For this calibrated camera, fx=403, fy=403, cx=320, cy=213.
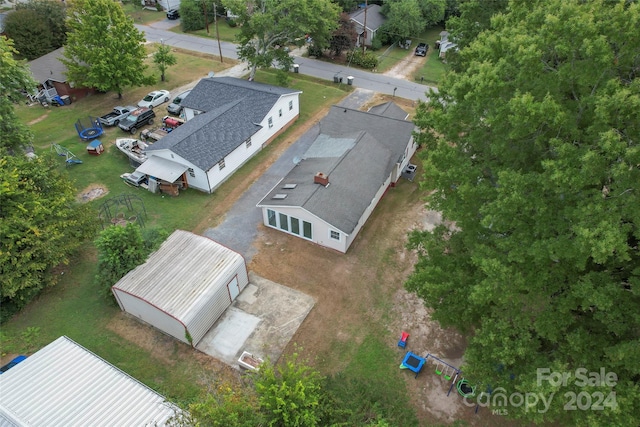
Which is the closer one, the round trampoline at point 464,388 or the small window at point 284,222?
the round trampoline at point 464,388

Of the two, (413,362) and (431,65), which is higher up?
(431,65)

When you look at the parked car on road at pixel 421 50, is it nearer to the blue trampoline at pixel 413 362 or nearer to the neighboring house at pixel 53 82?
the neighboring house at pixel 53 82

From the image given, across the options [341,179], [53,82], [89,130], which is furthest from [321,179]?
[53,82]

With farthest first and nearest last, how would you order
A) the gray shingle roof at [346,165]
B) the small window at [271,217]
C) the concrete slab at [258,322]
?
1. the small window at [271,217]
2. the gray shingle roof at [346,165]
3. the concrete slab at [258,322]

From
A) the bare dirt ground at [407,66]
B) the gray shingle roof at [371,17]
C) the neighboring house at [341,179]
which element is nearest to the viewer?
the neighboring house at [341,179]

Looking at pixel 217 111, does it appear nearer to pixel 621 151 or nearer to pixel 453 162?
pixel 453 162

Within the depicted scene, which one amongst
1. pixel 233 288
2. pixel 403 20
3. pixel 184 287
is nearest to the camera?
pixel 184 287

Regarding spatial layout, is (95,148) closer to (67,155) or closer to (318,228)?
(67,155)

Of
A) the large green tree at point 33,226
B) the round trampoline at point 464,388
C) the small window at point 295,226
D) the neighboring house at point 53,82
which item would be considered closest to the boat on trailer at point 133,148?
the large green tree at point 33,226
